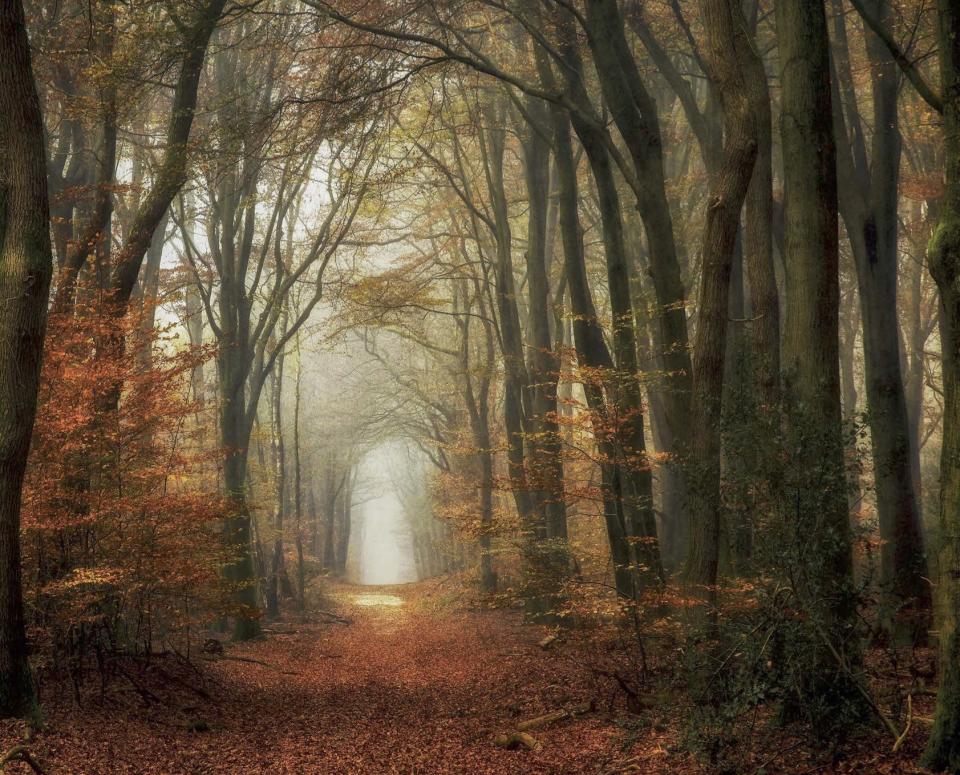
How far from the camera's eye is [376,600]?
29.8 m

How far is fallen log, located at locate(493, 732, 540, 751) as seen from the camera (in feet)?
23.6

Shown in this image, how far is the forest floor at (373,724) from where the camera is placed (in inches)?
245

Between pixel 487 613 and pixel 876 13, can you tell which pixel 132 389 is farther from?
pixel 487 613

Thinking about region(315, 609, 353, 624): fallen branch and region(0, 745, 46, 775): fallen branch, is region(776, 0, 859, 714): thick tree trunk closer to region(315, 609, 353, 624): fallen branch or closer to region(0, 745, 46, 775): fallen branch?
region(0, 745, 46, 775): fallen branch

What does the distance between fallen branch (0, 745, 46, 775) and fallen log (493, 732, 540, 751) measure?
3712 millimetres

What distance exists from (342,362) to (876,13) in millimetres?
34954

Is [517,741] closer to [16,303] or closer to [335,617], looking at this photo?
[16,303]

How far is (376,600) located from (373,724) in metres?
21.4

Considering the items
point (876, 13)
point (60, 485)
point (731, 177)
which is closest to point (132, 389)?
point (60, 485)

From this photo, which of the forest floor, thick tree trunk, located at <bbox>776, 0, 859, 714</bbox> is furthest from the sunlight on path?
thick tree trunk, located at <bbox>776, 0, 859, 714</bbox>

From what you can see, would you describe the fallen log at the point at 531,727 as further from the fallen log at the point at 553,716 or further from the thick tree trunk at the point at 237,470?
the thick tree trunk at the point at 237,470

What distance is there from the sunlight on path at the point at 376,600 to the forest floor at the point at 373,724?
13.3m

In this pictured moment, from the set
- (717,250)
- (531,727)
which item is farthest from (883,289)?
(531,727)

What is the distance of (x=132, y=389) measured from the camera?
9570 mm
